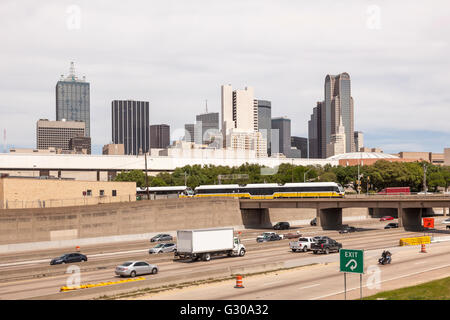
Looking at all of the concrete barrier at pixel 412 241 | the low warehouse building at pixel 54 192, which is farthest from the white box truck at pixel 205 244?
the low warehouse building at pixel 54 192

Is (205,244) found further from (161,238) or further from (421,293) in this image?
(161,238)

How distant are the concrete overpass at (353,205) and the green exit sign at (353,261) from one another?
63.7m

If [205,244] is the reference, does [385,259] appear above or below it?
below

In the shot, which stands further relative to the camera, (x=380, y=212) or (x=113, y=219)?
(x=380, y=212)

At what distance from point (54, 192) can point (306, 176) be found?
98.0 m

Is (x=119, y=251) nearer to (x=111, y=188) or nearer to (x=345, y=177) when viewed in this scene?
(x=111, y=188)

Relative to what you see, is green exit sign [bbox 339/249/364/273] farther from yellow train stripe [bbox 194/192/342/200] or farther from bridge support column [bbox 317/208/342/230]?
yellow train stripe [bbox 194/192/342/200]

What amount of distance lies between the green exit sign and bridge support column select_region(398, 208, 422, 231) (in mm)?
69400

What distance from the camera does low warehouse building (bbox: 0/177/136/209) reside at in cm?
7806

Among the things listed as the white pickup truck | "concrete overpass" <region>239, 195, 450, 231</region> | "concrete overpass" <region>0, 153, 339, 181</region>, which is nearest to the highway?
the white pickup truck

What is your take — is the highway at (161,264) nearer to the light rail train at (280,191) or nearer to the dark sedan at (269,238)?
the dark sedan at (269,238)

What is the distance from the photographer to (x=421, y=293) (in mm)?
29156

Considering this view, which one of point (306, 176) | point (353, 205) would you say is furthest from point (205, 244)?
point (306, 176)

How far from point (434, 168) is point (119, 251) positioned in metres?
162
